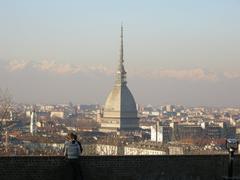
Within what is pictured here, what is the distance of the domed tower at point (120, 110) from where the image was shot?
133 metres

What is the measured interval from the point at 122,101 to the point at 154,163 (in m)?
121

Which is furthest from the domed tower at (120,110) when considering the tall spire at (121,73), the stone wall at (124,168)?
the stone wall at (124,168)

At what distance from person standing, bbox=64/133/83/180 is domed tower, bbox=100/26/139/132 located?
11866 cm

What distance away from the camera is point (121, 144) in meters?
80.9

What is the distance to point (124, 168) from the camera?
1308cm

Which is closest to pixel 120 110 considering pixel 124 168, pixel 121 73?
pixel 121 73

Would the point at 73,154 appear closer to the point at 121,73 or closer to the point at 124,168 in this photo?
the point at 124,168

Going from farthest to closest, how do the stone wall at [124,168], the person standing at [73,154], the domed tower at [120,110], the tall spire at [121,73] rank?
the domed tower at [120,110] < the tall spire at [121,73] < the person standing at [73,154] < the stone wall at [124,168]

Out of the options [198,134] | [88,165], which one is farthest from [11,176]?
[198,134]

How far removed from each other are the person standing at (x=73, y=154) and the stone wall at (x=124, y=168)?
141 millimetres

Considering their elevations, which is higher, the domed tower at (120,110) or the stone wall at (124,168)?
the domed tower at (120,110)

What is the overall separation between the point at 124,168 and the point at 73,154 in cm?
98

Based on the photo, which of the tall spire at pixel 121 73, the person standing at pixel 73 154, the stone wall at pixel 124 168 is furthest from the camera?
the tall spire at pixel 121 73

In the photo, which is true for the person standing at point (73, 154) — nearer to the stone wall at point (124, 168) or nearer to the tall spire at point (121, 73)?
the stone wall at point (124, 168)
